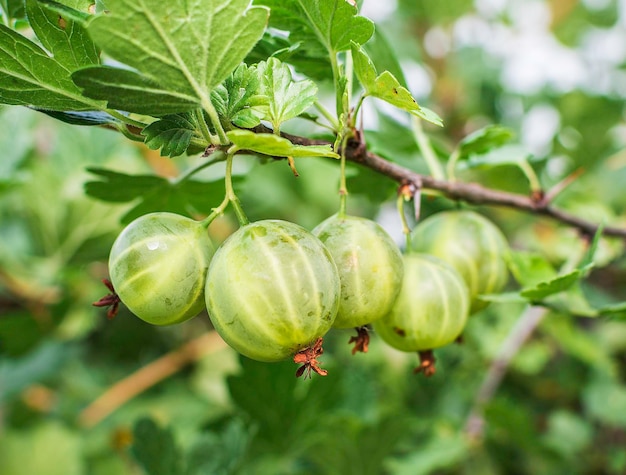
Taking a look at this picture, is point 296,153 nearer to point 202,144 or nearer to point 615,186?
point 202,144

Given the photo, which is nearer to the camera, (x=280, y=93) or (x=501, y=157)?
(x=280, y=93)

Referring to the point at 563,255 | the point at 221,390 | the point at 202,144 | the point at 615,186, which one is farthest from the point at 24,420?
the point at 615,186

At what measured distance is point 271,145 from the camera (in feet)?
1.60

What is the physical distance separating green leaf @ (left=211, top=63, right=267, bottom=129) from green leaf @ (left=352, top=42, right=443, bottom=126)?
10 cm

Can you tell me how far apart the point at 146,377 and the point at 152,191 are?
98 cm

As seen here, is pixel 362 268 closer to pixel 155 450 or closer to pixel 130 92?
pixel 130 92

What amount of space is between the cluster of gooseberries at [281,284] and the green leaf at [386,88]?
0.13 metres

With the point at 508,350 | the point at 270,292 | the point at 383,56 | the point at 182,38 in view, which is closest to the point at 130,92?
the point at 182,38

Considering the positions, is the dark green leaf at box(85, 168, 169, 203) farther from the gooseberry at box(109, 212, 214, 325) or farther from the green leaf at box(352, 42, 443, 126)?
the green leaf at box(352, 42, 443, 126)

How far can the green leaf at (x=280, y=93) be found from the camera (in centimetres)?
55

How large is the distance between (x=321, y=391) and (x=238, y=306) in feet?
1.76

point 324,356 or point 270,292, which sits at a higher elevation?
point 270,292

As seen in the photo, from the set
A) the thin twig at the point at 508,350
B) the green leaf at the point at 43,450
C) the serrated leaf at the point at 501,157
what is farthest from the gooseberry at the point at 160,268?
the green leaf at the point at 43,450

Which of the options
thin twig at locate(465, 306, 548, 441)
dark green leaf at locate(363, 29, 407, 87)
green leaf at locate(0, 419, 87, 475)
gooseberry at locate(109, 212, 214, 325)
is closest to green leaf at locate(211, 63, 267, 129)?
gooseberry at locate(109, 212, 214, 325)
